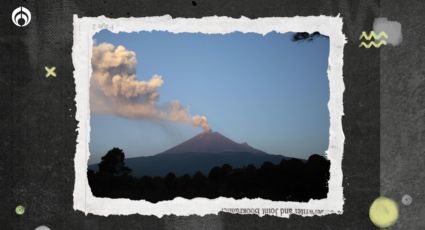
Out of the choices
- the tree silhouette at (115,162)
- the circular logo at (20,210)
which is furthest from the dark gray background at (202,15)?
the tree silhouette at (115,162)

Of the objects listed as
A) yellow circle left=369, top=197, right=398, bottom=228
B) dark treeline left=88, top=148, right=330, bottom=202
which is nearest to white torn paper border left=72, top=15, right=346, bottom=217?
dark treeline left=88, top=148, right=330, bottom=202

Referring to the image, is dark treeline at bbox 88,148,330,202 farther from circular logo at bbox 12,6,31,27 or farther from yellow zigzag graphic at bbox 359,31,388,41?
circular logo at bbox 12,6,31,27

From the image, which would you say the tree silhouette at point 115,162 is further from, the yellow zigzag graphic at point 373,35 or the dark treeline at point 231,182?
the yellow zigzag graphic at point 373,35

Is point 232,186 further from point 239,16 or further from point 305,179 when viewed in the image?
point 239,16

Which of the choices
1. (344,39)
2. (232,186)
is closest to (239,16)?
(344,39)

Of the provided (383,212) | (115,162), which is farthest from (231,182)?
(383,212)
